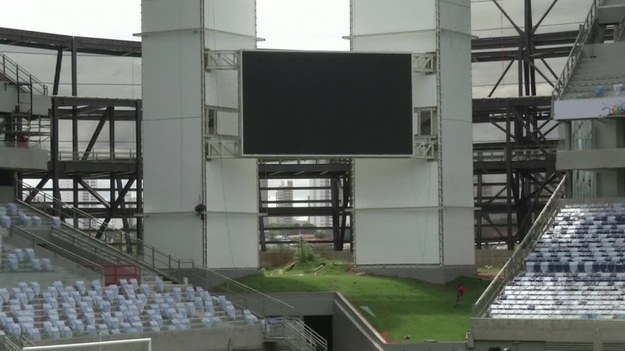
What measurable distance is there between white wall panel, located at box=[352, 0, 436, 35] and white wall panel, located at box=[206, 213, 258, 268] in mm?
9482

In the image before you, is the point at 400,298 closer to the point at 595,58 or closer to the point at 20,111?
the point at 595,58

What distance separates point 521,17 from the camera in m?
78.6

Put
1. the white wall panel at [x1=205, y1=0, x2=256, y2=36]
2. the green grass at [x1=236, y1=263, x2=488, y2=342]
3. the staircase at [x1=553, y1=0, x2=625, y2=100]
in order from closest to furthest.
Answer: the green grass at [x1=236, y1=263, x2=488, y2=342], the white wall panel at [x1=205, y1=0, x2=256, y2=36], the staircase at [x1=553, y1=0, x2=625, y2=100]

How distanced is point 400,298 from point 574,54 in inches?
627

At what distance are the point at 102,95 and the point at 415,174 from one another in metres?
29.9

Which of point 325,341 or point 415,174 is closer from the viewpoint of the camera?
point 325,341

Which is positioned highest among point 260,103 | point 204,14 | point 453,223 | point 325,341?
point 204,14

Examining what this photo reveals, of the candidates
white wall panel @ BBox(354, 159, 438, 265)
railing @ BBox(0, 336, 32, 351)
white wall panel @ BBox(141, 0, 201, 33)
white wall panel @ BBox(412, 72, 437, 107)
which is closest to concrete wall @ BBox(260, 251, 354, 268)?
white wall panel @ BBox(354, 159, 438, 265)

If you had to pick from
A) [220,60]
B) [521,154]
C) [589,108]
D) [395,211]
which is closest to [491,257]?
[521,154]

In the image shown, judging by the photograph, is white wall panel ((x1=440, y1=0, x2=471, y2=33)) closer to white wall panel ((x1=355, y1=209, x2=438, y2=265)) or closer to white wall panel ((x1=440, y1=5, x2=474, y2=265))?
white wall panel ((x1=440, y1=5, x2=474, y2=265))

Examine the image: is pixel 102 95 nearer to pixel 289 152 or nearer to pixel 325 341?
pixel 289 152

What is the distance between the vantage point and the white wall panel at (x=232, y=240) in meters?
51.2

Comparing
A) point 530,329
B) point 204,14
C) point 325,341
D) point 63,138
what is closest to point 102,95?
point 63,138

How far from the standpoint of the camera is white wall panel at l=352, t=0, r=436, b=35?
54.7 metres
